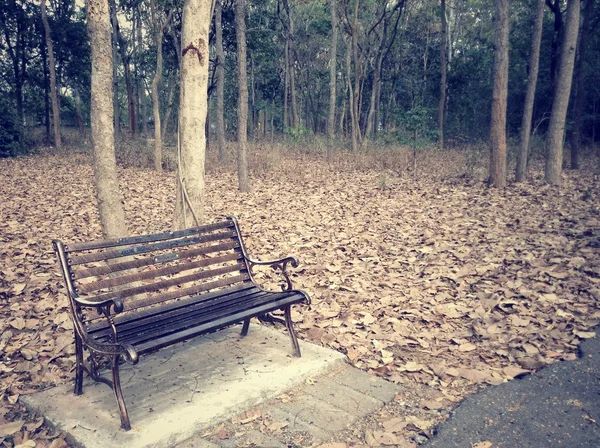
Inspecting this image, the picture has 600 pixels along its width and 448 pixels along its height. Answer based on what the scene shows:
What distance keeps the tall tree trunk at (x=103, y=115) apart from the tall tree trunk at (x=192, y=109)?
679mm

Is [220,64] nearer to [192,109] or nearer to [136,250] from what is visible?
[192,109]

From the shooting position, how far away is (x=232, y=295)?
12.4 ft

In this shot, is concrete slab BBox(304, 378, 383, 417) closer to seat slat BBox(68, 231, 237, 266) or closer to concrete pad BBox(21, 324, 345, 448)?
concrete pad BBox(21, 324, 345, 448)

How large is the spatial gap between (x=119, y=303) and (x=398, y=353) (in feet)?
7.43

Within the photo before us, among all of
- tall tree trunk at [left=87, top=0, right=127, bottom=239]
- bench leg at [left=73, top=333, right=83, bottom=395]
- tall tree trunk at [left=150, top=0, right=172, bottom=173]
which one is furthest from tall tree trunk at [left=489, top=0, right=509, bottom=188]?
bench leg at [left=73, top=333, right=83, bottom=395]

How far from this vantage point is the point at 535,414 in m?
2.94

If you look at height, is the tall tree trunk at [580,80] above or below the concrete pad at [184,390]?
above

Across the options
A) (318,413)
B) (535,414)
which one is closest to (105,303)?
(318,413)

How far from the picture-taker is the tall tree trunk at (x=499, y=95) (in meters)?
11.0

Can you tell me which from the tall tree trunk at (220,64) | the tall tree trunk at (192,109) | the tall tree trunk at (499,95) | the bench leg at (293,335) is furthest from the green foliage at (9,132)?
the bench leg at (293,335)

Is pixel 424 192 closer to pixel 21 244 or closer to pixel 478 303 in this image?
pixel 478 303

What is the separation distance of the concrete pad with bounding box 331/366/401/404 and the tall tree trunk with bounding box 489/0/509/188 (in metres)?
9.10

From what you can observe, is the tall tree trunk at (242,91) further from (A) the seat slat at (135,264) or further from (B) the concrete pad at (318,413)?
(B) the concrete pad at (318,413)

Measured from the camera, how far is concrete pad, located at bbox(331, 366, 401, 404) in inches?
129
